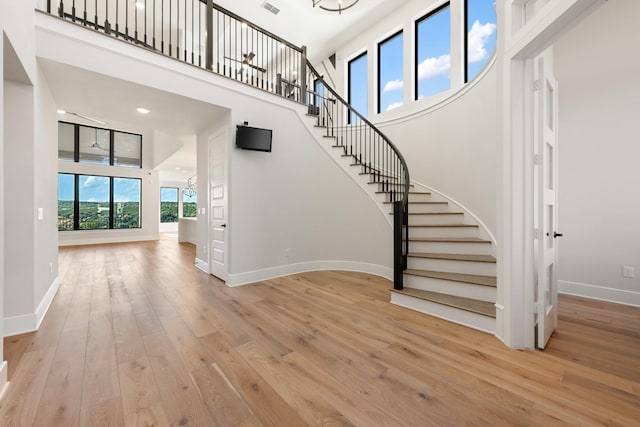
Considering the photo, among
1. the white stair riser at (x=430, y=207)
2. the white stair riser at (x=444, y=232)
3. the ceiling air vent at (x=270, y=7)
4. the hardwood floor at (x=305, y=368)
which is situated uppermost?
the ceiling air vent at (x=270, y=7)

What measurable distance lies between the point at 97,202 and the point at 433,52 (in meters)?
10.8

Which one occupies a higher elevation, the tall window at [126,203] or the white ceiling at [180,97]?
the white ceiling at [180,97]

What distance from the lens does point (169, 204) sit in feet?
50.3

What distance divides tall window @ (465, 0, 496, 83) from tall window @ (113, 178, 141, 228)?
10.6m

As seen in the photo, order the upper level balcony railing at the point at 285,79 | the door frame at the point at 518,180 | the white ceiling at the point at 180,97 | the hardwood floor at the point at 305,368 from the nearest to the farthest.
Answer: the hardwood floor at the point at 305,368 < the door frame at the point at 518,180 < the white ceiling at the point at 180,97 < the upper level balcony railing at the point at 285,79

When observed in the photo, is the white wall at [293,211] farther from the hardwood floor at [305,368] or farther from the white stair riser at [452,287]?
the hardwood floor at [305,368]

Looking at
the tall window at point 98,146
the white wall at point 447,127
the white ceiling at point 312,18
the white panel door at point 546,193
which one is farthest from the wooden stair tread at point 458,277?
the tall window at point 98,146

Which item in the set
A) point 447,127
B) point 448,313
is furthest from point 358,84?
point 448,313

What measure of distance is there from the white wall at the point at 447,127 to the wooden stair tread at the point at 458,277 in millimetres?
1177

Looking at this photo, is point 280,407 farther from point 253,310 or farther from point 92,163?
point 92,163

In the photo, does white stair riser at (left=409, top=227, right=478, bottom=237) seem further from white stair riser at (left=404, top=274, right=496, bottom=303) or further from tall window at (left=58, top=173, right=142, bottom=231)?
tall window at (left=58, top=173, right=142, bottom=231)

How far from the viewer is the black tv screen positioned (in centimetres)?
377

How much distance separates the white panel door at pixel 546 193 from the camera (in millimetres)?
2061

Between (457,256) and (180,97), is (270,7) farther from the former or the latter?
(457,256)
